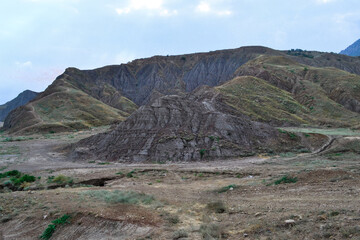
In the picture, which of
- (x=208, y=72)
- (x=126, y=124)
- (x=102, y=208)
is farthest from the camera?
(x=208, y=72)

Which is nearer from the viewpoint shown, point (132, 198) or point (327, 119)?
point (132, 198)

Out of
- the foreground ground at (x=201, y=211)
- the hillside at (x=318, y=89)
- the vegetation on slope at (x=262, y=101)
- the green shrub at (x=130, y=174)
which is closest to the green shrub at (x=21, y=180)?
the foreground ground at (x=201, y=211)

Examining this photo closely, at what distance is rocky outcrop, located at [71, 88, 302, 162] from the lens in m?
25.8

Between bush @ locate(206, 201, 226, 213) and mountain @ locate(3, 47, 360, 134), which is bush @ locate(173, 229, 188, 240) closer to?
bush @ locate(206, 201, 226, 213)

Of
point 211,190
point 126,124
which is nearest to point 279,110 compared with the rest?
point 126,124

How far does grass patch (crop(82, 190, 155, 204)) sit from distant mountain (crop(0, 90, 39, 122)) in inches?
5762

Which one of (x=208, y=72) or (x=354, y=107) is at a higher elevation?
(x=208, y=72)

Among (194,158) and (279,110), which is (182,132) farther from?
(279,110)

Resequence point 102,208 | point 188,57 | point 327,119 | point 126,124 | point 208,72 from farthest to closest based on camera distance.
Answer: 1. point 188,57
2. point 208,72
3. point 327,119
4. point 126,124
5. point 102,208

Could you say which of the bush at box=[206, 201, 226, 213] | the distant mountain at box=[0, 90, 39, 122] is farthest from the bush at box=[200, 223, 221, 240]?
the distant mountain at box=[0, 90, 39, 122]

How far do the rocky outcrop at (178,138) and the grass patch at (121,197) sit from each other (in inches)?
508

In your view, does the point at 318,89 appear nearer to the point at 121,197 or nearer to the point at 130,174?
the point at 130,174

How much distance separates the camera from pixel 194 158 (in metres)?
25.0

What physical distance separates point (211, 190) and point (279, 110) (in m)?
36.4
